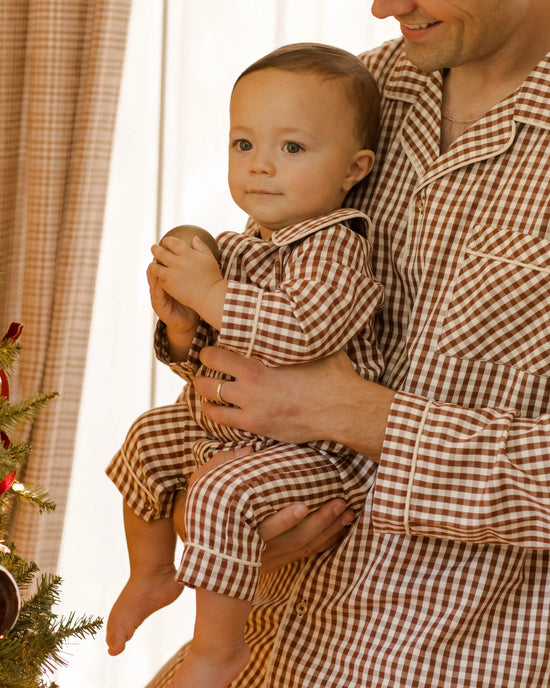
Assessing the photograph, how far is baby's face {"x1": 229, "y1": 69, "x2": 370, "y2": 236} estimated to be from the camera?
1358mm

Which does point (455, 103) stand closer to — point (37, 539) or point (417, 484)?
point (417, 484)

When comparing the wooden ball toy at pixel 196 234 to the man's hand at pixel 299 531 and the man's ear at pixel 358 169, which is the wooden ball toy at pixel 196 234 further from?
the man's hand at pixel 299 531

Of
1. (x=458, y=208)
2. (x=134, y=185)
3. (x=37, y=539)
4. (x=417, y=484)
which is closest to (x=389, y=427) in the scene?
(x=417, y=484)

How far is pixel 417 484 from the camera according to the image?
1198mm

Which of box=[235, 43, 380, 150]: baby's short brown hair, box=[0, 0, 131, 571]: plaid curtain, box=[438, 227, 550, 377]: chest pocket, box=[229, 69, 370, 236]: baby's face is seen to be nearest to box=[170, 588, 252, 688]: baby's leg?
box=[438, 227, 550, 377]: chest pocket

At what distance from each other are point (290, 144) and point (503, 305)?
1.37ft

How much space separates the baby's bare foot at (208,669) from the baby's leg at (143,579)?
10.5 inches

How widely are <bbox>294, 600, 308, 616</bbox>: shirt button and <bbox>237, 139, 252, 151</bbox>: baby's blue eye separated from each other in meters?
0.72

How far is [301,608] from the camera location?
137 centimetres

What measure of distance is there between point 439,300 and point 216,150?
142 cm

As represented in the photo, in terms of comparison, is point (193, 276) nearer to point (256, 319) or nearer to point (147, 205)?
point (256, 319)

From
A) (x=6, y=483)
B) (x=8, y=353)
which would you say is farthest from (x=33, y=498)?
(x=8, y=353)

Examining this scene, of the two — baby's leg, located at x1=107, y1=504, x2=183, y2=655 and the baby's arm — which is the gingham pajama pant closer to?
baby's leg, located at x1=107, y1=504, x2=183, y2=655

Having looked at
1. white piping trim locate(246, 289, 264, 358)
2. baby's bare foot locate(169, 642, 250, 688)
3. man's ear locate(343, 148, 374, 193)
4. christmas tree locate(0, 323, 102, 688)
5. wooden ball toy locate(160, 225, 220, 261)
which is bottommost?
baby's bare foot locate(169, 642, 250, 688)
